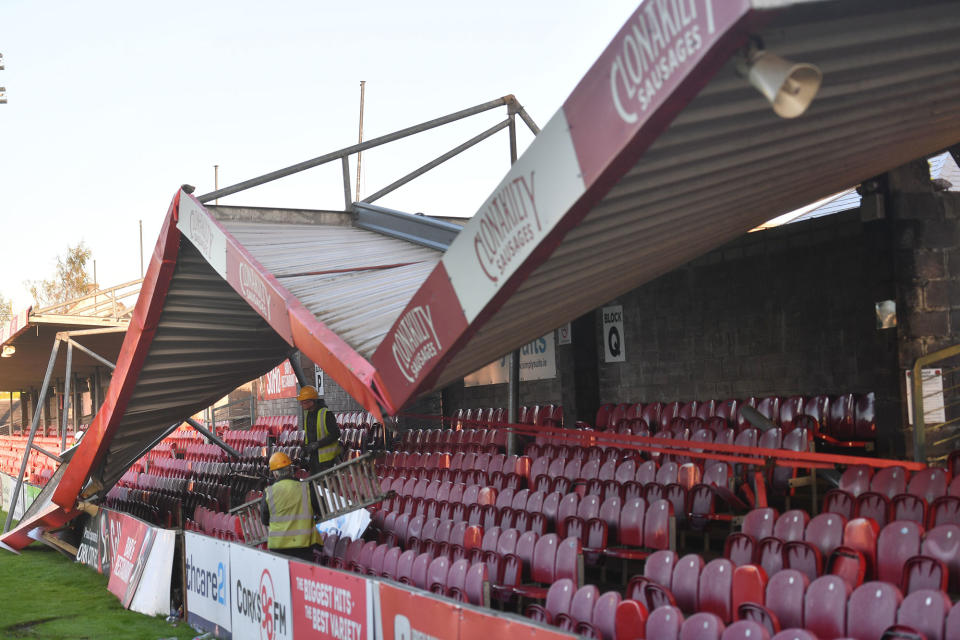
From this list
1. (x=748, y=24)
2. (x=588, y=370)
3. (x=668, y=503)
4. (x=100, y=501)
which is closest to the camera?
(x=748, y=24)

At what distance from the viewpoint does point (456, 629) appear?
5.93 meters

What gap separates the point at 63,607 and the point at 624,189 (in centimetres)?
1019

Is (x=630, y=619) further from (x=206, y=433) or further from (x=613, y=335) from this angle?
(x=206, y=433)

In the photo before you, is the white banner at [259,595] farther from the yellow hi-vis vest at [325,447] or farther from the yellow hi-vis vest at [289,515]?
the yellow hi-vis vest at [325,447]

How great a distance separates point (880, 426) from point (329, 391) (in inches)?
624

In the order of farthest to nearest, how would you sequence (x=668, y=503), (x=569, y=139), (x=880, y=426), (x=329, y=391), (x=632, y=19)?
1. (x=329, y=391)
2. (x=880, y=426)
3. (x=668, y=503)
4. (x=569, y=139)
5. (x=632, y=19)

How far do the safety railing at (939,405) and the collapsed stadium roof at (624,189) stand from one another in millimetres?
2831

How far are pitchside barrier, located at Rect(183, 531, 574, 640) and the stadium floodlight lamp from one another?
2.96 metres

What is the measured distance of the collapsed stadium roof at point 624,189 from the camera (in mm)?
4453

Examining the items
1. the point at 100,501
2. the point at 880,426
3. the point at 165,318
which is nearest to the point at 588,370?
the point at 880,426

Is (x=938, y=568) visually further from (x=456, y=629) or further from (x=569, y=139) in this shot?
(x=569, y=139)

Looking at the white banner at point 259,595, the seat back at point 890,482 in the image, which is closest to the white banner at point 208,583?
the white banner at point 259,595

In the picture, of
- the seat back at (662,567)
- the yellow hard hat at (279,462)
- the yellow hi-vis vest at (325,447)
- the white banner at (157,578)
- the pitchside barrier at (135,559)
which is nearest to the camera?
the seat back at (662,567)

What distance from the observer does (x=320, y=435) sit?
12625 millimetres
